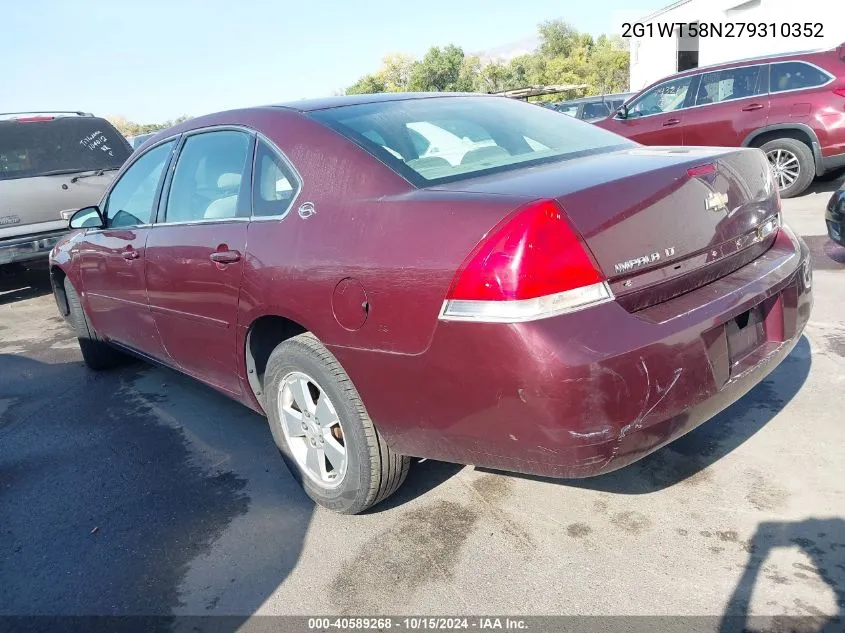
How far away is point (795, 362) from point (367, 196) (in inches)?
107

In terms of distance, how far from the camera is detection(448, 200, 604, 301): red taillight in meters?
2.12

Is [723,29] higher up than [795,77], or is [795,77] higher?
[723,29]

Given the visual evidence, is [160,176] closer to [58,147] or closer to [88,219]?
[88,219]

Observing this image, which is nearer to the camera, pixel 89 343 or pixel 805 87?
pixel 89 343

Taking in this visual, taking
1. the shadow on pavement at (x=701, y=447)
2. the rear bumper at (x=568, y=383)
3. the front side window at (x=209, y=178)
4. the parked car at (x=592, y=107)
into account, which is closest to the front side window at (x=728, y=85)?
the parked car at (x=592, y=107)

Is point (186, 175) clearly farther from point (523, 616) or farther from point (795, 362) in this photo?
point (795, 362)

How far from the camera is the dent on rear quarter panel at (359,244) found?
2.28 metres

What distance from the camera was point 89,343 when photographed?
5.05 meters

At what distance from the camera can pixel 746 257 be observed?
275 cm

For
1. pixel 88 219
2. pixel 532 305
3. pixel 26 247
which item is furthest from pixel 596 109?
pixel 532 305

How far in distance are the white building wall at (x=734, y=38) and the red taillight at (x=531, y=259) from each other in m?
15.9

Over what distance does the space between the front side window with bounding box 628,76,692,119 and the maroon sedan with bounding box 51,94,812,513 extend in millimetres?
6889

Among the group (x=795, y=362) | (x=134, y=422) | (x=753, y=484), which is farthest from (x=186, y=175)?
(x=795, y=362)

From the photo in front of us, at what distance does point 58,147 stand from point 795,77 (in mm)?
8573
